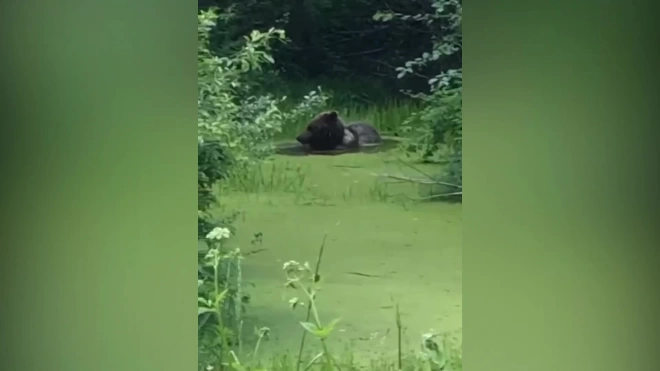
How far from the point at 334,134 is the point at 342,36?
225 millimetres

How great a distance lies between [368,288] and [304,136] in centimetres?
38

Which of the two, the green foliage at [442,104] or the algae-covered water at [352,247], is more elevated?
the green foliage at [442,104]

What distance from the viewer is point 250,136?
1686 millimetres

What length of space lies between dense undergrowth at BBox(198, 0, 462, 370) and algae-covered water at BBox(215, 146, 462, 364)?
0.09 feet

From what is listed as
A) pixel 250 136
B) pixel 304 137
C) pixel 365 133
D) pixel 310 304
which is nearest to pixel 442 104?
pixel 365 133

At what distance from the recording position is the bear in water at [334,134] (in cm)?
167

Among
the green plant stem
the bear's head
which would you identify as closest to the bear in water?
the bear's head

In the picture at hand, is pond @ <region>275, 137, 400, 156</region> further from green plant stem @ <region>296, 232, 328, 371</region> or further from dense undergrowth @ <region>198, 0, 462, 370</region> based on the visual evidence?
green plant stem @ <region>296, 232, 328, 371</region>

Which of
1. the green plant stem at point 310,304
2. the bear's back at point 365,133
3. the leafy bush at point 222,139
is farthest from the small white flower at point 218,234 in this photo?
the bear's back at point 365,133

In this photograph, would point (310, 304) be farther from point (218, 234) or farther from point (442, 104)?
point (442, 104)

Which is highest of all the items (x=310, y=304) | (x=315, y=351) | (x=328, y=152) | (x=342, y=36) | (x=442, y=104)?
(x=342, y=36)

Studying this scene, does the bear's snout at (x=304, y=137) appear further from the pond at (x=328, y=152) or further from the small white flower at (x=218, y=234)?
the small white flower at (x=218, y=234)
